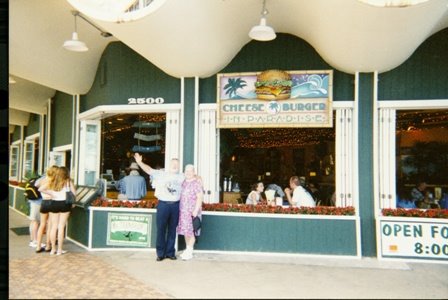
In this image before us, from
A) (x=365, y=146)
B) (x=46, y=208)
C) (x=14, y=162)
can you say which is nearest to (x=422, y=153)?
(x=365, y=146)

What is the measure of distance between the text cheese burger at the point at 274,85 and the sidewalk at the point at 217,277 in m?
2.74

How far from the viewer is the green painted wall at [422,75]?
719 cm

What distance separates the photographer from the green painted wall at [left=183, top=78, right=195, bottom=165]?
7688mm

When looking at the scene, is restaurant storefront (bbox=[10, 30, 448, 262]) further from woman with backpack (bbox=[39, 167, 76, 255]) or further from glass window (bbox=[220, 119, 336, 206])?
glass window (bbox=[220, 119, 336, 206])

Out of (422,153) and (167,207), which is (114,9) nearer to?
(167,207)

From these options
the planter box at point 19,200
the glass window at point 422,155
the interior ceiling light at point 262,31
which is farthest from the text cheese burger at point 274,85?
the planter box at point 19,200

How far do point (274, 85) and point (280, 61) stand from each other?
20.9 inches

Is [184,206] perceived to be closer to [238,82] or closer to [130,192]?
[130,192]

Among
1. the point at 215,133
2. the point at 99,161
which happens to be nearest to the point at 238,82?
the point at 215,133

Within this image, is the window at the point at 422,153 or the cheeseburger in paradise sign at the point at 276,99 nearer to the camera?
the cheeseburger in paradise sign at the point at 276,99

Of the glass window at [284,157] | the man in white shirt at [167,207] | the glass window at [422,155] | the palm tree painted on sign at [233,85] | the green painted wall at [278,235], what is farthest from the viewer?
the glass window at [284,157]

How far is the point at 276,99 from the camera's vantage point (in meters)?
7.47

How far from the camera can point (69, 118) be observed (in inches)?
412

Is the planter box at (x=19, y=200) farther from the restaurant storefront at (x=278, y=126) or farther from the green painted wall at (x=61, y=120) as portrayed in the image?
the restaurant storefront at (x=278, y=126)
